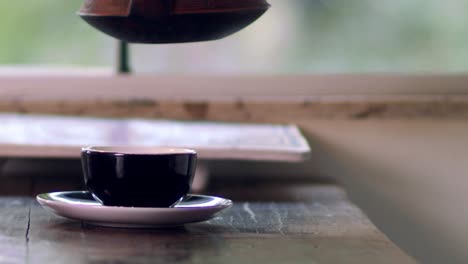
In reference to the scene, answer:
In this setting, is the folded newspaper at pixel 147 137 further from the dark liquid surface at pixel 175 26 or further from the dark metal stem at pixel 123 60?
the dark liquid surface at pixel 175 26

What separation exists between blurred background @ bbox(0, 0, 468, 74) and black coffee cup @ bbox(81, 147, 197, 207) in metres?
0.90

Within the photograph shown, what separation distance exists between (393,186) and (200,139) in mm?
469

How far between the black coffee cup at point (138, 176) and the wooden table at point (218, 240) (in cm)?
4

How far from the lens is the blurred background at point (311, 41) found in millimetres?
1848

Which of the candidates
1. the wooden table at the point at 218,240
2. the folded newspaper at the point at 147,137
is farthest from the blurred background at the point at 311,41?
the wooden table at the point at 218,240

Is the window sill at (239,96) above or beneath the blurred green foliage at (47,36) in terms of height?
beneath

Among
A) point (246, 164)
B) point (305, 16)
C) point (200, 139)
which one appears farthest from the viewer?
point (305, 16)

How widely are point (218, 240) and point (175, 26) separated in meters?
0.23

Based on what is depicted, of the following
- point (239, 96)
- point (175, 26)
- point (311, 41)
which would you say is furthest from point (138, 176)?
point (311, 41)

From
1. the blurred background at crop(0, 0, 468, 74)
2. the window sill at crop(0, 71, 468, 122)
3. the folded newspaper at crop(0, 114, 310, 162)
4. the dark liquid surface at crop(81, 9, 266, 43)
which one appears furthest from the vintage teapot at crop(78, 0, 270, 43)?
the blurred background at crop(0, 0, 468, 74)

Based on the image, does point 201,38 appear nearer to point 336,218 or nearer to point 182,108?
point 336,218

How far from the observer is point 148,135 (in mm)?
1561

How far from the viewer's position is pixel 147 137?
5.04 ft

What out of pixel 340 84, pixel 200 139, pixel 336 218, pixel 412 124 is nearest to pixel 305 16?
pixel 340 84
